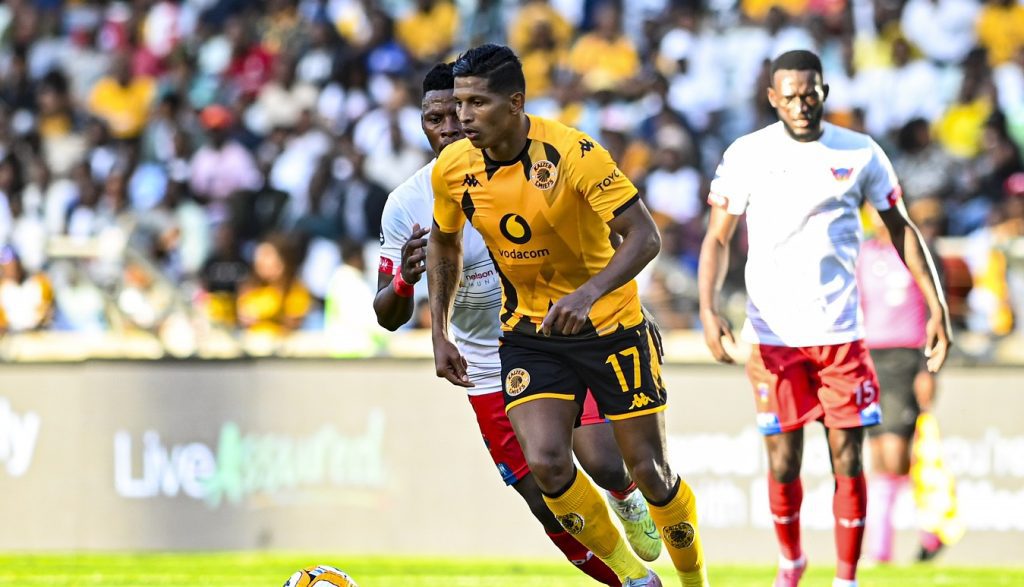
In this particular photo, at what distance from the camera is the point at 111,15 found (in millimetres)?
19938

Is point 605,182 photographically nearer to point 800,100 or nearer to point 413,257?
point 413,257

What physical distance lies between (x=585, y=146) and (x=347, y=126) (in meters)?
10.3

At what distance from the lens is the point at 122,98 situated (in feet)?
60.6

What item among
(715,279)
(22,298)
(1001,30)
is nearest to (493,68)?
(715,279)

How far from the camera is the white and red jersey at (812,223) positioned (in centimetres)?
878

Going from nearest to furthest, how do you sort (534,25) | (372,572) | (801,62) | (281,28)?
(801,62) → (372,572) → (534,25) → (281,28)

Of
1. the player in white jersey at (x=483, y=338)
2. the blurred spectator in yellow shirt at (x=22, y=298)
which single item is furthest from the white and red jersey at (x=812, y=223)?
the blurred spectator in yellow shirt at (x=22, y=298)

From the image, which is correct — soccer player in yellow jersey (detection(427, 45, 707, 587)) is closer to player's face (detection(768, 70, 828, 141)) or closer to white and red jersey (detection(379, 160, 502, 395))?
white and red jersey (detection(379, 160, 502, 395))

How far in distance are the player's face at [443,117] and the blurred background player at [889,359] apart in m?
4.81

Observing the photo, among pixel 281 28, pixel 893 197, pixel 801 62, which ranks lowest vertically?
pixel 893 197

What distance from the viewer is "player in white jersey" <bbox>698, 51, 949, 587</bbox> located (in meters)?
8.70

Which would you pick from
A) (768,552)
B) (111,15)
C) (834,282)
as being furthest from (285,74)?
(834,282)

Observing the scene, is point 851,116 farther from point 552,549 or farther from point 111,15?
point 111,15

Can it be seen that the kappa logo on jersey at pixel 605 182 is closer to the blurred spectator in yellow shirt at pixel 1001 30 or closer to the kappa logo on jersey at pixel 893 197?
the kappa logo on jersey at pixel 893 197
